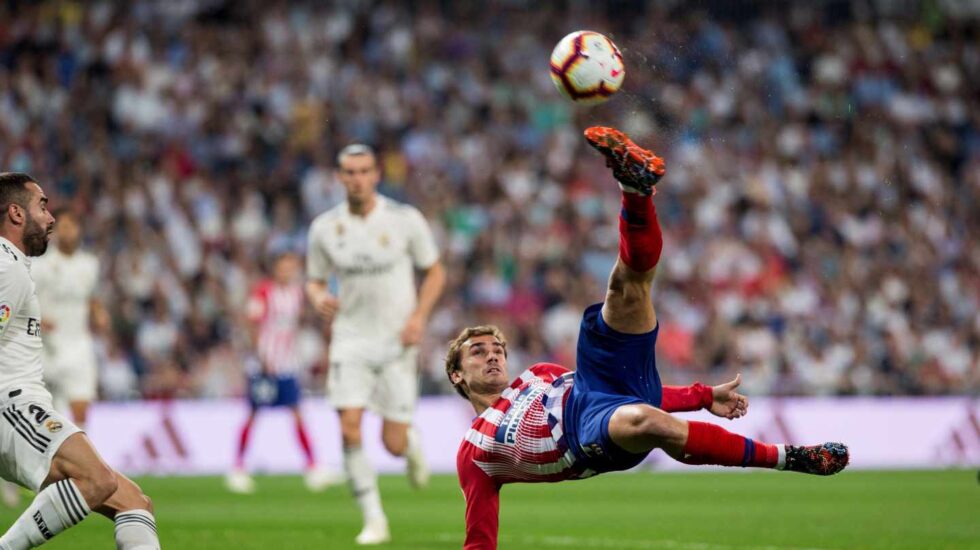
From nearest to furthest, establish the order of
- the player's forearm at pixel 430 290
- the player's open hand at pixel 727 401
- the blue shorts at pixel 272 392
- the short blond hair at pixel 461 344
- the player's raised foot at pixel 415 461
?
the player's open hand at pixel 727 401
the short blond hair at pixel 461 344
the player's forearm at pixel 430 290
the player's raised foot at pixel 415 461
the blue shorts at pixel 272 392

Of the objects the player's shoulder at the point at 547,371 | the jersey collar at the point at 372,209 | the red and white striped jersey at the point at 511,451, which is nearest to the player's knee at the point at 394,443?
the jersey collar at the point at 372,209

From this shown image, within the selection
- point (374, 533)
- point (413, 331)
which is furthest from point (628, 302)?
point (413, 331)

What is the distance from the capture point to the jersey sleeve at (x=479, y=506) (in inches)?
283

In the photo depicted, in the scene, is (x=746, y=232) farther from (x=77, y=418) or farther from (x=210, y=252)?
(x=77, y=418)

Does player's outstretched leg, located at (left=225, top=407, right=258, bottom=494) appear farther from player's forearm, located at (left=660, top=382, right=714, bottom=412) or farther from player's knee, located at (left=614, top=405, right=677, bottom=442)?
player's knee, located at (left=614, top=405, right=677, bottom=442)

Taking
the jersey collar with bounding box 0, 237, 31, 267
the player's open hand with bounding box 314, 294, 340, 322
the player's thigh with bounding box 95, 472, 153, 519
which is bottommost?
the player's thigh with bounding box 95, 472, 153, 519

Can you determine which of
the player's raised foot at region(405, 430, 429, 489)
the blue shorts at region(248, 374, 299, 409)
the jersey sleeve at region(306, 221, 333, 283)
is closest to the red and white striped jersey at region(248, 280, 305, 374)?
the blue shorts at region(248, 374, 299, 409)

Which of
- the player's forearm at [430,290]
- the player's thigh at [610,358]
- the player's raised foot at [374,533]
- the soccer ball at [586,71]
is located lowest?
the player's raised foot at [374,533]

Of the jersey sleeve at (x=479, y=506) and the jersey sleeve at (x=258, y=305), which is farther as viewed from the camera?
the jersey sleeve at (x=258, y=305)

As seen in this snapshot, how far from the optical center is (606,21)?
25.0 metres

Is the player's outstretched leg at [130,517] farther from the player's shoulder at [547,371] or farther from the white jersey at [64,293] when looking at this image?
the white jersey at [64,293]

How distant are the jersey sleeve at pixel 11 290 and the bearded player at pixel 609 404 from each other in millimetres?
2278

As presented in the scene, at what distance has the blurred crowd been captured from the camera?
67.4 ft

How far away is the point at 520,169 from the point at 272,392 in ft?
25.2
